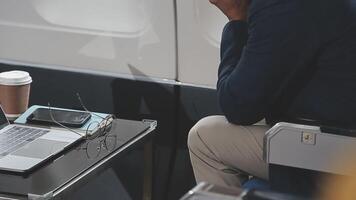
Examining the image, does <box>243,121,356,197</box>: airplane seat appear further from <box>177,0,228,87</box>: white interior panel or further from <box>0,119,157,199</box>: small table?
<box>177,0,228,87</box>: white interior panel

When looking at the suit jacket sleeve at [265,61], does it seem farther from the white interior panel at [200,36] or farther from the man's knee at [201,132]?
the white interior panel at [200,36]

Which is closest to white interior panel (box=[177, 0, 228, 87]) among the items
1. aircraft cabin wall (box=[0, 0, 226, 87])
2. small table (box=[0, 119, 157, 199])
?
aircraft cabin wall (box=[0, 0, 226, 87])

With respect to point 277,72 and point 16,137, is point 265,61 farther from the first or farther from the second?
point 16,137

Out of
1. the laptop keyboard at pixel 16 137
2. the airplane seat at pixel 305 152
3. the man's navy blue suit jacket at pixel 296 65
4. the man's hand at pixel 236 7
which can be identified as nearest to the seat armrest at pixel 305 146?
the airplane seat at pixel 305 152

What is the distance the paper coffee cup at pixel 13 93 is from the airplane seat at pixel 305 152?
0.95 m

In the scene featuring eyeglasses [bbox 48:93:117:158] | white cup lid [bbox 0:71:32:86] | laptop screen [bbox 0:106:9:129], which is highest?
white cup lid [bbox 0:71:32:86]

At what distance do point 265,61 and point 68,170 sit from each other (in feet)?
2.05

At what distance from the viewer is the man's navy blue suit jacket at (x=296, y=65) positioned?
1912mm

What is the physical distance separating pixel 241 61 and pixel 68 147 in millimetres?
613

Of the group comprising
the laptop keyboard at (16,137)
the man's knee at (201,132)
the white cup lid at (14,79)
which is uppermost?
the white cup lid at (14,79)

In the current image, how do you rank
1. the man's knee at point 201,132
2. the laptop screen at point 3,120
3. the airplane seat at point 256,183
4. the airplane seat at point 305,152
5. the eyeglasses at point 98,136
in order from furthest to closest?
the laptop screen at point 3,120
the eyeglasses at point 98,136
the man's knee at point 201,132
the airplane seat at point 256,183
the airplane seat at point 305,152

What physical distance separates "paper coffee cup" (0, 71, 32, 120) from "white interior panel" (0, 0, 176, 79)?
17.9 inches

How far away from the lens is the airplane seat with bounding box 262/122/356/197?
1.88 metres

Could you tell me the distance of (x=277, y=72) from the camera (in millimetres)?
1943
